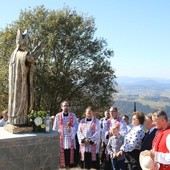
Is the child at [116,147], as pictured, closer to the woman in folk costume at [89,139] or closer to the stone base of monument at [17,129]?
the woman in folk costume at [89,139]

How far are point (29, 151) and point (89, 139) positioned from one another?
2.24 metres

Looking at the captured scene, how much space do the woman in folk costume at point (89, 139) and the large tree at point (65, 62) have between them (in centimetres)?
1601

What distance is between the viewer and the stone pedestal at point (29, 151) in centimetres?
765

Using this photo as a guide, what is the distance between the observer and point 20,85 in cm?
827

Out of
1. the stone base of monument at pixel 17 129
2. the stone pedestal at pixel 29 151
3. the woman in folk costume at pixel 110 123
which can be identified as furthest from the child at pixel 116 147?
the stone base of monument at pixel 17 129

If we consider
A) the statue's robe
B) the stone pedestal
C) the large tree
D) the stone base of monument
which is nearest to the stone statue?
the statue's robe

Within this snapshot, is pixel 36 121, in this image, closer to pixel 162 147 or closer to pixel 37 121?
pixel 37 121

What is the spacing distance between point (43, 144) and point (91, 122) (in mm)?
1946

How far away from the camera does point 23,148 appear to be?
7.89 meters

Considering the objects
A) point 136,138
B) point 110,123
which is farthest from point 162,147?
point 110,123

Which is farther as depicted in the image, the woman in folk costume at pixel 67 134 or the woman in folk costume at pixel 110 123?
the woman in folk costume at pixel 67 134

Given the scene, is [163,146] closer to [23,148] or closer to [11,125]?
[23,148]

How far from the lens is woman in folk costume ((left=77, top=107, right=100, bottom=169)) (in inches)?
384

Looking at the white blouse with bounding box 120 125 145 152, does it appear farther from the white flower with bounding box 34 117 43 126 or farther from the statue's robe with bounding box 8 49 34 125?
the statue's robe with bounding box 8 49 34 125
